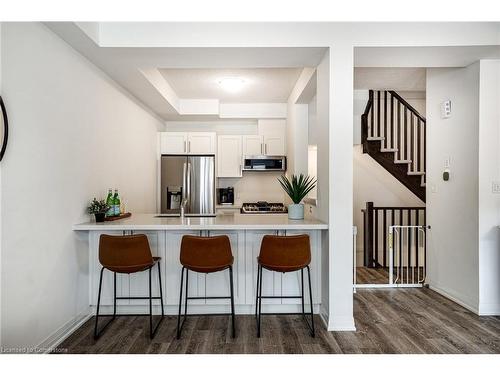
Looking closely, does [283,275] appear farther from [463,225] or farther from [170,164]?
[170,164]

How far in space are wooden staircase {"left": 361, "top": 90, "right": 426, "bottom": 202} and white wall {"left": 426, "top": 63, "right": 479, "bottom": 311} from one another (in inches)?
42.1

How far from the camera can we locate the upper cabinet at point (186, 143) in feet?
17.1

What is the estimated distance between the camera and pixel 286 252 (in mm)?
2395

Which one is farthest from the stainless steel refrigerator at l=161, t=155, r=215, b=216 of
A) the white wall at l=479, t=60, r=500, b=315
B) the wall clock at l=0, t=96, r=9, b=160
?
the white wall at l=479, t=60, r=500, b=315

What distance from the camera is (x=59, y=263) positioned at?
2.39 m

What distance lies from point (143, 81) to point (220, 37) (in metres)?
1.36

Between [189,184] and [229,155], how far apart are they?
967 millimetres

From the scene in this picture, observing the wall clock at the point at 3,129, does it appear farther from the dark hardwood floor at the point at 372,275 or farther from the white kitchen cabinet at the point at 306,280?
the dark hardwood floor at the point at 372,275

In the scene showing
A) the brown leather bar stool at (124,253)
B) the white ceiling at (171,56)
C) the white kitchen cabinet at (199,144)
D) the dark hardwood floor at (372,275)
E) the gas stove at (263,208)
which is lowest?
the dark hardwood floor at (372,275)

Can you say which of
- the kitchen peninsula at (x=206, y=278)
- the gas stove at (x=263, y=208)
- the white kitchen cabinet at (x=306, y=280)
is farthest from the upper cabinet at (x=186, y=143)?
the white kitchen cabinet at (x=306, y=280)

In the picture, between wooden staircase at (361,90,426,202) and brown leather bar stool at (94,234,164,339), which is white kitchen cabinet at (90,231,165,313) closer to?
brown leather bar stool at (94,234,164,339)

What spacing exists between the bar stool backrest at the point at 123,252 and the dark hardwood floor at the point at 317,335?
609mm

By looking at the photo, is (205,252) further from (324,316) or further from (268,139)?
(268,139)

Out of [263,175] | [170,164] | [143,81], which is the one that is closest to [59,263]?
[143,81]
